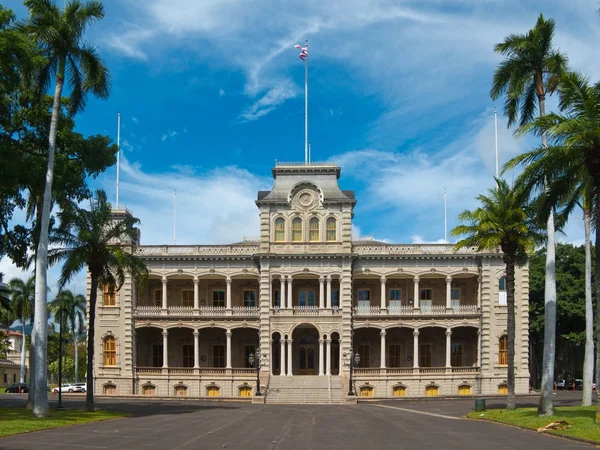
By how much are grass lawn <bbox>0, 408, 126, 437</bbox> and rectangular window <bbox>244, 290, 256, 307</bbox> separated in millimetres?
25647

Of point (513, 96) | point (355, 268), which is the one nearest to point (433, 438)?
point (513, 96)

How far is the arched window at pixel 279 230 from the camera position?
5812 centimetres

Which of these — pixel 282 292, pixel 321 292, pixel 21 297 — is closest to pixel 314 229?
pixel 321 292

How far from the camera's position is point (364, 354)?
61.0 m

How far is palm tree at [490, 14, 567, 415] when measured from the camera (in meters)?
33.1

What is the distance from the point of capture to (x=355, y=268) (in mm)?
58938

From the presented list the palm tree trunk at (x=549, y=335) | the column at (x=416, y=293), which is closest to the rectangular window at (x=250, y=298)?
the column at (x=416, y=293)

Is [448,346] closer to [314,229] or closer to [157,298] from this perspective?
[314,229]

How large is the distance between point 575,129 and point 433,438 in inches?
460

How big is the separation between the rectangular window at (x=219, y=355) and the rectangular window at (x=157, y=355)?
14.6 feet

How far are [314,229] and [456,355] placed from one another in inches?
622

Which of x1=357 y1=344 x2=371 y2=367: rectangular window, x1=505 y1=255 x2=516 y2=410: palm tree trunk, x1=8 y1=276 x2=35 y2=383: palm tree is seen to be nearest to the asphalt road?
x1=505 y1=255 x2=516 y2=410: palm tree trunk

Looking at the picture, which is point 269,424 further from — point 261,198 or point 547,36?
point 261,198

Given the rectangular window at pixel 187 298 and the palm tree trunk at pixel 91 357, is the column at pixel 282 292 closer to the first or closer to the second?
the rectangular window at pixel 187 298
